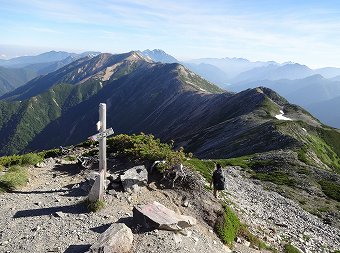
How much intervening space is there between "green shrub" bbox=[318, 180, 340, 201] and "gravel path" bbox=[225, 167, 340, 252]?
32.3 ft

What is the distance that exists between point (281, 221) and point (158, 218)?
1499cm

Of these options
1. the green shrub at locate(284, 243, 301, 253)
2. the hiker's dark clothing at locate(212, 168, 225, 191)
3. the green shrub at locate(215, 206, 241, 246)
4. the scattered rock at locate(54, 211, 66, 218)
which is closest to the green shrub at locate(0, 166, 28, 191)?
the scattered rock at locate(54, 211, 66, 218)

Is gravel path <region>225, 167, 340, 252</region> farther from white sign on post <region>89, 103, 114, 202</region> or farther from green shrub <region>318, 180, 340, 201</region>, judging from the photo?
white sign on post <region>89, 103, 114, 202</region>

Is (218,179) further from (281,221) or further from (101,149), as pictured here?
(281,221)

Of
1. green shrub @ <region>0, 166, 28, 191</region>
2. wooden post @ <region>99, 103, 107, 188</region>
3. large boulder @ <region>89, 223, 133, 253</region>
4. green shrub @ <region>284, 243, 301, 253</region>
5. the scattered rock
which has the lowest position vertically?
green shrub @ <region>284, 243, 301, 253</region>

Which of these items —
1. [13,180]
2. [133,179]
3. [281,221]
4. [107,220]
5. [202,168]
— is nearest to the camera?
[107,220]

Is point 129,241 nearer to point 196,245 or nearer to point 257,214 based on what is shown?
point 196,245

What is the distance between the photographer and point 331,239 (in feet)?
96.9

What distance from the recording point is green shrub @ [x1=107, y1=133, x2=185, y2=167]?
82.7ft

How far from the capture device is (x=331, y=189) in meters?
47.5

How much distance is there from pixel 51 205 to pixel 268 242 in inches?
543

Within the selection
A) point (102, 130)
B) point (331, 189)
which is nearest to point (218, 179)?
point (102, 130)

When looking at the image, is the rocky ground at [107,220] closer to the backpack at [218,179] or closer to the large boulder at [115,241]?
the large boulder at [115,241]

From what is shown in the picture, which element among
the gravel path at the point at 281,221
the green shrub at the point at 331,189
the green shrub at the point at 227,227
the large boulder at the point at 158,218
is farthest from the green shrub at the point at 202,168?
the green shrub at the point at 331,189
